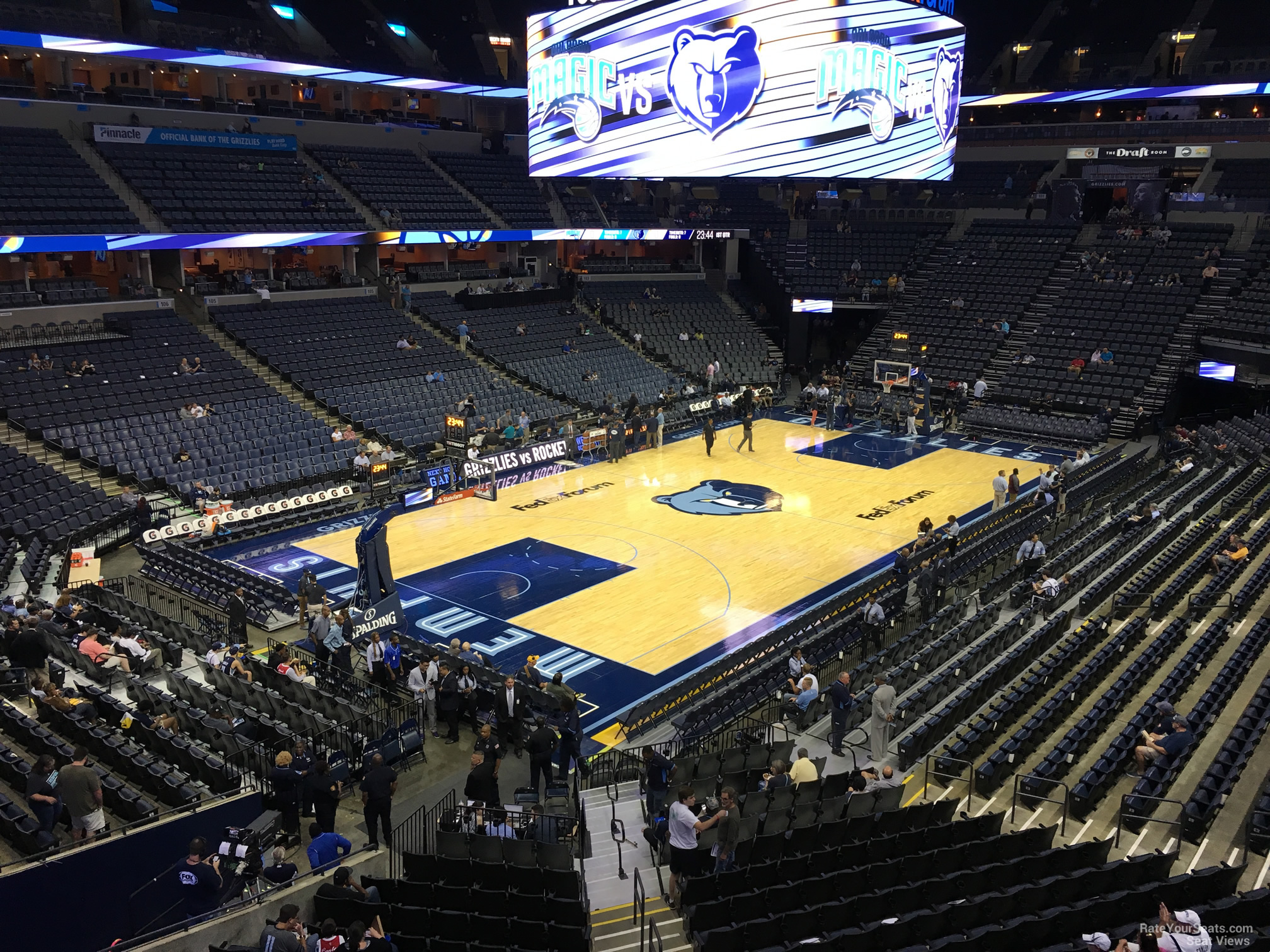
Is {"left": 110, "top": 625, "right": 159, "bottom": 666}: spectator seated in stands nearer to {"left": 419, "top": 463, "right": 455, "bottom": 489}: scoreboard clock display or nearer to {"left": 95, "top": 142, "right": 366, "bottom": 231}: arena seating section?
{"left": 419, "top": 463, "right": 455, "bottom": 489}: scoreboard clock display

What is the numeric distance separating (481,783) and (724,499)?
54.1 ft

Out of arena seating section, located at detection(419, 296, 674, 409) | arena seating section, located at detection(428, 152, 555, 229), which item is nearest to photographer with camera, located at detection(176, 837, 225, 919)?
arena seating section, located at detection(419, 296, 674, 409)

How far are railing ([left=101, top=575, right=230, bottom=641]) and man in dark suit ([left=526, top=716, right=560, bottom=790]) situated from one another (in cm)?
736

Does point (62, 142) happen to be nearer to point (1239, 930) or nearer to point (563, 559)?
point (563, 559)

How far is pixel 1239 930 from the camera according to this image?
327 inches

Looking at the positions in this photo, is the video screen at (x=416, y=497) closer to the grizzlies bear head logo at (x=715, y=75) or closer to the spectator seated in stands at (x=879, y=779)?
the grizzlies bear head logo at (x=715, y=75)

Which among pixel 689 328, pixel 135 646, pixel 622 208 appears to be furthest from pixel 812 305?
pixel 135 646

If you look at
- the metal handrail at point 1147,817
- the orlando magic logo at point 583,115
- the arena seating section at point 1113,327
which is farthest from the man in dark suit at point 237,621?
the arena seating section at point 1113,327

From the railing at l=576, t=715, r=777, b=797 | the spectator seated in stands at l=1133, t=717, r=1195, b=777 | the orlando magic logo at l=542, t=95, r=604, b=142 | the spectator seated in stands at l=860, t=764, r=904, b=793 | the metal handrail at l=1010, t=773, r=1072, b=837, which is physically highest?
the orlando magic logo at l=542, t=95, r=604, b=142

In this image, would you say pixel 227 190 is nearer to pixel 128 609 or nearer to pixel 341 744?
pixel 128 609

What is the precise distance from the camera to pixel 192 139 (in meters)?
37.1

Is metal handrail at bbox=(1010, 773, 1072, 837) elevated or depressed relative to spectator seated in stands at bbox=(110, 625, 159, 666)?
depressed

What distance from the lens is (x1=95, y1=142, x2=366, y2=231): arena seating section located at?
Answer: 1319 inches

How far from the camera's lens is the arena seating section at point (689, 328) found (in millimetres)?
42031
